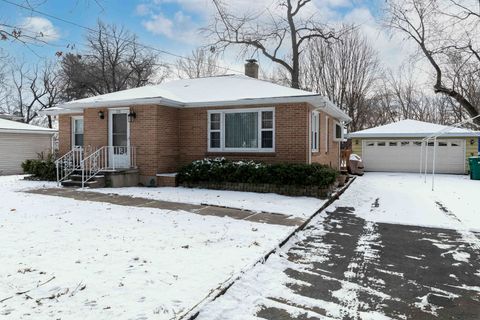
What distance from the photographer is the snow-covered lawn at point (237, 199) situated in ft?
28.4

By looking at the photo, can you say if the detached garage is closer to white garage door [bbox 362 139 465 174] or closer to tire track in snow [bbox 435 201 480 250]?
white garage door [bbox 362 139 465 174]

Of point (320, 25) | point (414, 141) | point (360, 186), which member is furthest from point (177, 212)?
point (320, 25)

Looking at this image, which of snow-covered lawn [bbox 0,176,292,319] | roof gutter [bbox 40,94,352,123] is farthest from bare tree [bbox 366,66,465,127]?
snow-covered lawn [bbox 0,176,292,319]

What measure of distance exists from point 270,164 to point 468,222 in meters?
5.56

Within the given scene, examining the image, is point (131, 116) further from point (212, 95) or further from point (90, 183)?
point (212, 95)

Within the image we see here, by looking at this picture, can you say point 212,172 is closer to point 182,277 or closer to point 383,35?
point 182,277

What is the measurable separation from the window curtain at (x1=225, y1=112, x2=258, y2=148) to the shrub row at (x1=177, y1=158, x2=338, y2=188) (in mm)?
909

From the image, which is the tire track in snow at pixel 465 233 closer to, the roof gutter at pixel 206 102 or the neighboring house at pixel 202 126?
the neighboring house at pixel 202 126

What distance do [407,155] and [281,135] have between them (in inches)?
523

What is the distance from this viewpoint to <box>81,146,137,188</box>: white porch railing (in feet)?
40.9

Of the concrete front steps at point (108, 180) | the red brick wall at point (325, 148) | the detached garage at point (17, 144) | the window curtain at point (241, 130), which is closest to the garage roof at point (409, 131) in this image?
the red brick wall at point (325, 148)

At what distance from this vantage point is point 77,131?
1549 cm

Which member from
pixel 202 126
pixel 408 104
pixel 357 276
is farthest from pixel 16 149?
pixel 408 104

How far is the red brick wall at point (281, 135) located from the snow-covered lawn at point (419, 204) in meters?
2.16
